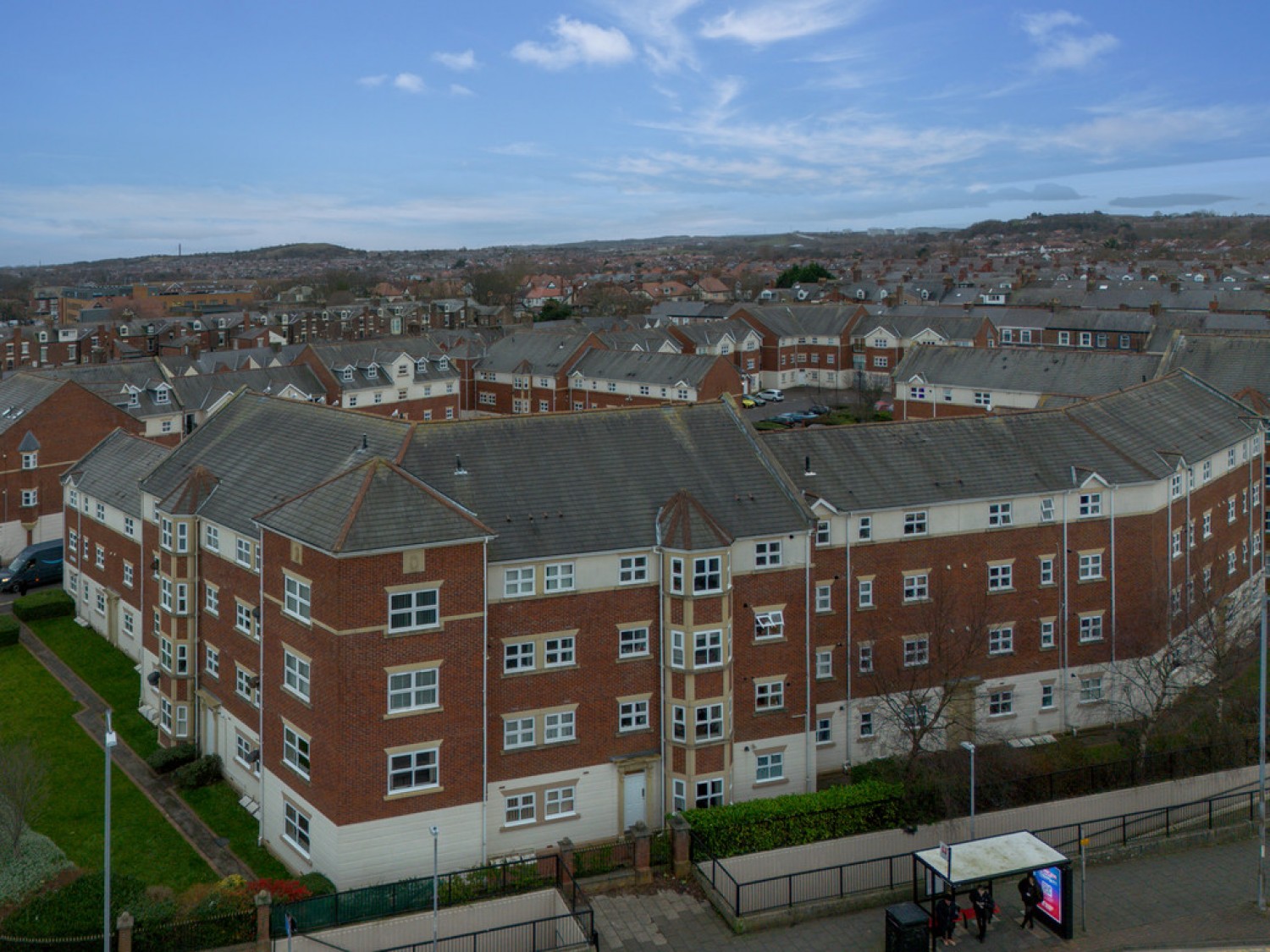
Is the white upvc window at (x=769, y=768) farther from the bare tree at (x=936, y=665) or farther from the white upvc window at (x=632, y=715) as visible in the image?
the bare tree at (x=936, y=665)

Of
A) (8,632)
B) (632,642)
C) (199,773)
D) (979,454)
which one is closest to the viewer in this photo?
(632,642)

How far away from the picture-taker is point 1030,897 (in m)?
26.8

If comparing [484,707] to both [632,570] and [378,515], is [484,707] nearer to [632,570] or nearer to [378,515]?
[632,570]

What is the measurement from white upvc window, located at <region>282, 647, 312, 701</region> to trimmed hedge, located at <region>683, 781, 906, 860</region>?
34.7 feet

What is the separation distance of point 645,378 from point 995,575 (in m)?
57.7

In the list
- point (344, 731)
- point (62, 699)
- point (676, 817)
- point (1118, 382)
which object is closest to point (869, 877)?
point (676, 817)

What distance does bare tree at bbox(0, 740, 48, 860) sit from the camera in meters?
27.7

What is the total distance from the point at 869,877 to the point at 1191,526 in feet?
70.3

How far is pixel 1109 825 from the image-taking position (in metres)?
31.7

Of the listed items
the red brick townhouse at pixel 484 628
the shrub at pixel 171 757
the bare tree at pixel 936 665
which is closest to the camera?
the red brick townhouse at pixel 484 628

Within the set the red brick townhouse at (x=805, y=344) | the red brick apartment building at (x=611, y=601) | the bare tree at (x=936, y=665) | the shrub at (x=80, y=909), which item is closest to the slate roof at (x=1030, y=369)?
the red brick apartment building at (x=611, y=601)

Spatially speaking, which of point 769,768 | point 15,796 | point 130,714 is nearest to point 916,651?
point 769,768

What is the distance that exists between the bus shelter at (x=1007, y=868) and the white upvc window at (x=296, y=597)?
638 inches

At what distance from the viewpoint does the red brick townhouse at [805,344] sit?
4619 inches
